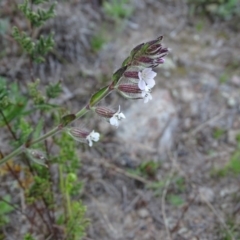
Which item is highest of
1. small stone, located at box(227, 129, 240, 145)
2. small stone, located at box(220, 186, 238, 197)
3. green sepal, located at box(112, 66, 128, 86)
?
small stone, located at box(227, 129, 240, 145)

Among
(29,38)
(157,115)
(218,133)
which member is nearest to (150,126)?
(157,115)

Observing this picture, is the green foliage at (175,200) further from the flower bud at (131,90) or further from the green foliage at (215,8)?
the green foliage at (215,8)

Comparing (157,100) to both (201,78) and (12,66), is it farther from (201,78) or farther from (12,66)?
(12,66)

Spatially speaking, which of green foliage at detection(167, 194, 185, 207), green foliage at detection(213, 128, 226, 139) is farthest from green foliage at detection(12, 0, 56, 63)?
green foliage at detection(213, 128, 226, 139)

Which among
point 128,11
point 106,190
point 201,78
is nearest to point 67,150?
point 106,190

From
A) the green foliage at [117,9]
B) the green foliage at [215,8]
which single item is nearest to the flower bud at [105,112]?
the green foliage at [117,9]

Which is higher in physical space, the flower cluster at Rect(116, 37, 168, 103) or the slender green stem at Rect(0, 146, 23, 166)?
the flower cluster at Rect(116, 37, 168, 103)

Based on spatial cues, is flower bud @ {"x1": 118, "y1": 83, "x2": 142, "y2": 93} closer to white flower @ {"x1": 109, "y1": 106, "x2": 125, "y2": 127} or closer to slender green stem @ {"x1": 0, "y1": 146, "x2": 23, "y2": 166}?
white flower @ {"x1": 109, "y1": 106, "x2": 125, "y2": 127}

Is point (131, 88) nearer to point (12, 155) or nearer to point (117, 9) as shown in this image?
point (12, 155)
